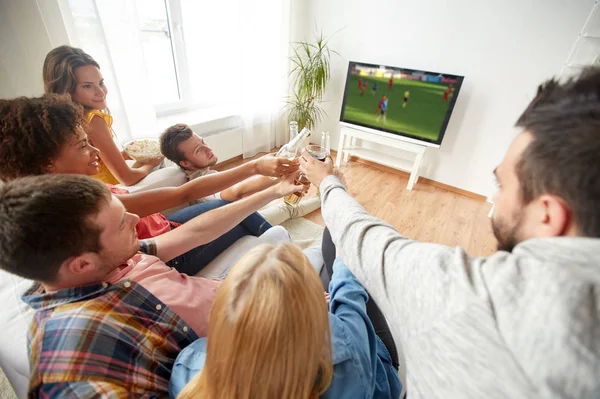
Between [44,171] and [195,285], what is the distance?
2.14 feet

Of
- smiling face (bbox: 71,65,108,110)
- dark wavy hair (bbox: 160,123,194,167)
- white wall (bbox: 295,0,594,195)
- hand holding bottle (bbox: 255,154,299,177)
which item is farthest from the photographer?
white wall (bbox: 295,0,594,195)

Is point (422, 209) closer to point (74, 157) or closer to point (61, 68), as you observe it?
point (74, 157)

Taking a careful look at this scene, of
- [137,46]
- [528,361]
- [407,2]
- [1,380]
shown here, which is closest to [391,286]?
[528,361]

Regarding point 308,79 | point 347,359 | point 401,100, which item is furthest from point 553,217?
point 308,79

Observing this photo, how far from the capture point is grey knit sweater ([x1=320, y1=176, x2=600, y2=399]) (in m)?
0.29

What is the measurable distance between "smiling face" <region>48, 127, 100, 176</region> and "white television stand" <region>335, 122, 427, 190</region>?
101 inches

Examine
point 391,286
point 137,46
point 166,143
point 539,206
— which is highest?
point 137,46

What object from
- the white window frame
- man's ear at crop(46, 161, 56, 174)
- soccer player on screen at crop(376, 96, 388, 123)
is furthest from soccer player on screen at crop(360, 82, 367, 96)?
man's ear at crop(46, 161, 56, 174)

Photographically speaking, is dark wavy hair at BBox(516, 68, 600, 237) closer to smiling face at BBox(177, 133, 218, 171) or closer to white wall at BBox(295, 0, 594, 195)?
smiling face at BBox(177, 133, 218, 171)

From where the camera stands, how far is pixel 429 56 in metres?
2.65

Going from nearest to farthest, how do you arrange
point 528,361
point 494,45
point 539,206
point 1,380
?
point 528,361 < point 539,206 < point 1,380 < point 494,45

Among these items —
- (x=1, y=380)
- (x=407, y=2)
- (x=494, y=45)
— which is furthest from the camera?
(x=407, y=2)

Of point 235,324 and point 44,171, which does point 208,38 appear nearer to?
point 44,171

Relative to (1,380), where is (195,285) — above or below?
above
